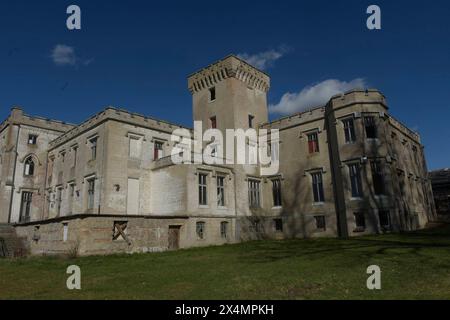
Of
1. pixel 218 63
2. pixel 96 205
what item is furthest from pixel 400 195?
pixel 96 205

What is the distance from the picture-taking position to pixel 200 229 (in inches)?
1011

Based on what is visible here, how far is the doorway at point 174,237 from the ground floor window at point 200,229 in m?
1.62

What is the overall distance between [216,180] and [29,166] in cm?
2166

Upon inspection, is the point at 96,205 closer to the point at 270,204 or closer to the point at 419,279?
the point at 270,204

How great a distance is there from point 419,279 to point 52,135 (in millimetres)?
37662

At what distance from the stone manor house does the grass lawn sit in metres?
7.97

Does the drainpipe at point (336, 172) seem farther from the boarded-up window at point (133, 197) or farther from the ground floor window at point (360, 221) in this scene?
the boarded-up window at point (133, 197)

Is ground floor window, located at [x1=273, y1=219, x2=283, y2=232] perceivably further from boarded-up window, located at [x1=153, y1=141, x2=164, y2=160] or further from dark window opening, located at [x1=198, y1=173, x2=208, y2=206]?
boarded-up window, located at [x1=153, y1=141, x2=164, y2=160]

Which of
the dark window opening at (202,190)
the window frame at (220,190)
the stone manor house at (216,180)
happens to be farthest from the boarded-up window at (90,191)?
the window frame at (220,190)

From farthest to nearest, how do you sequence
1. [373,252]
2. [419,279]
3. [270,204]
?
1. [270,204]
2. [373,252]
3. [419,279]

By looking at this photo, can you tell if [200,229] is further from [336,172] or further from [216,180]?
[336,172]

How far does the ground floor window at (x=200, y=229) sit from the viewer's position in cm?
2548

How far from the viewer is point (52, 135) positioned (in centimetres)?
3697

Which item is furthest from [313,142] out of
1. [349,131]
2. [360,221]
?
[360,221]
